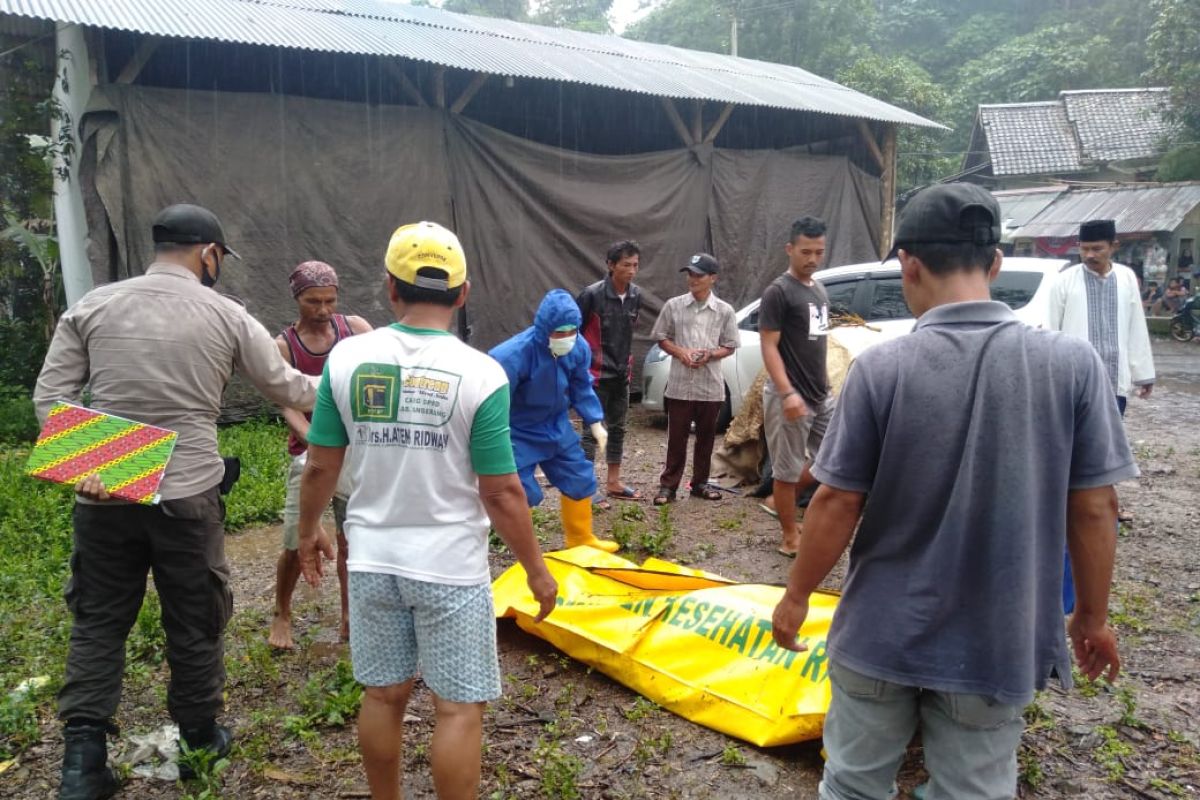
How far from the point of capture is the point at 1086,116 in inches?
1025

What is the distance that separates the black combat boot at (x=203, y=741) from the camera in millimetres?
2830

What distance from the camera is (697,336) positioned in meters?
6.02

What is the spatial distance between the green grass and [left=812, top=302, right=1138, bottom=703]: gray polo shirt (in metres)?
3.01

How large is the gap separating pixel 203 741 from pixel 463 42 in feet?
25.0

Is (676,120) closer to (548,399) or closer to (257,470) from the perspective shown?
(257,470)

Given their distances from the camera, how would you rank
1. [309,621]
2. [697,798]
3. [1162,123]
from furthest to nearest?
[1162,123] < [309,621] < [697,798]

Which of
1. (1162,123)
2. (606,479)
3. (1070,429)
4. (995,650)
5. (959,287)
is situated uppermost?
(1162,123)

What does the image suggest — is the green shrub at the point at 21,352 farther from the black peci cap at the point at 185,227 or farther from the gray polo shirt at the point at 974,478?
the gray polo shirt at the point at 974,478

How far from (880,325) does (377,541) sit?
5.77 m

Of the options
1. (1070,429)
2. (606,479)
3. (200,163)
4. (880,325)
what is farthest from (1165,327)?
(1070,429)

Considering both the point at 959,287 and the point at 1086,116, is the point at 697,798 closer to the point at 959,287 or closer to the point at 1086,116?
the point at 959,287

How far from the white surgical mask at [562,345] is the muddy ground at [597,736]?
1.30m

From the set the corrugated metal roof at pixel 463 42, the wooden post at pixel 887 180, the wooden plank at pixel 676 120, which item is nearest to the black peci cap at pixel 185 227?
the corrugated metal roof at pixel 463 42

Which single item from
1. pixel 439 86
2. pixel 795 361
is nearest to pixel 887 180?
pixel 439 86
